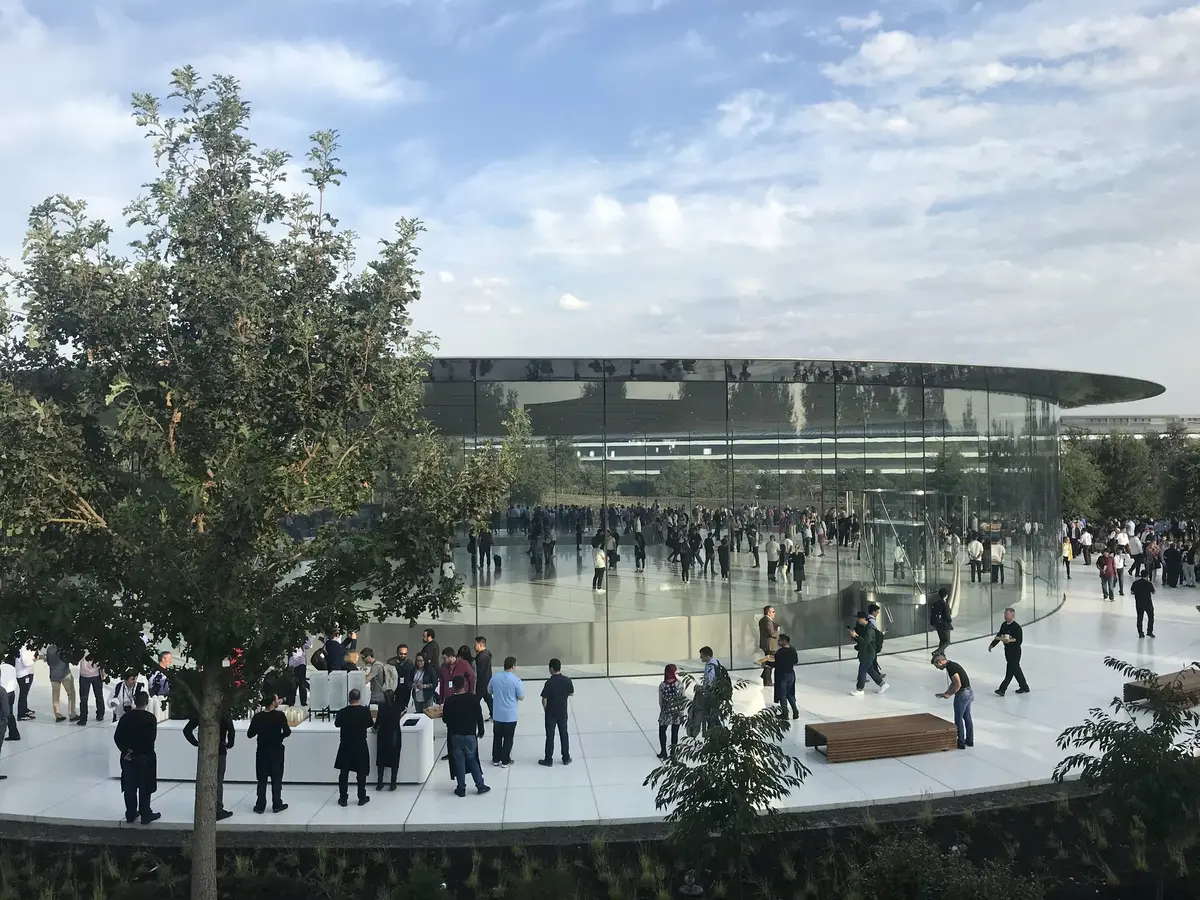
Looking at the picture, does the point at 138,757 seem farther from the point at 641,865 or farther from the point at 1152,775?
the point at 1152,775

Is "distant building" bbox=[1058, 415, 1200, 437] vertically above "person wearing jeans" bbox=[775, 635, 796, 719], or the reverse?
"distant building" bbox=[1058, 415, 1200, 437]

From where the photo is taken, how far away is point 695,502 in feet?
58.0

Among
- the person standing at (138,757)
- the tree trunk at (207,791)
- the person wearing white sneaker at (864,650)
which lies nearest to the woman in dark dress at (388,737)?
the person standing at (138,757)

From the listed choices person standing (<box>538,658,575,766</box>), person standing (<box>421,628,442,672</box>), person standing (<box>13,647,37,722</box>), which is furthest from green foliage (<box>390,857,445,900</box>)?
person standing (<box>13,647,37,722</box>)

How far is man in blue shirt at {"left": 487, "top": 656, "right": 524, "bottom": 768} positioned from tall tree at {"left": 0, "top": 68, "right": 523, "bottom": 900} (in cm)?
362

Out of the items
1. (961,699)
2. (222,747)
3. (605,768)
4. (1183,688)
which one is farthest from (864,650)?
(222,747)

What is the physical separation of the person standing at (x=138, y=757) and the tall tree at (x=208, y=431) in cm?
231

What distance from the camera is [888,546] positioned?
63.8 ft

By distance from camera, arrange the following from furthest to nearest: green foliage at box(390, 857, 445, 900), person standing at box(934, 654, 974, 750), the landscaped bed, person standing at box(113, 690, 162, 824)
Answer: person standing at box(934, 654, 974, 750) < person standing at box(113, 690, 162, 824) < the landscaped bed < green foliage at box(390, 857, 445, 900)

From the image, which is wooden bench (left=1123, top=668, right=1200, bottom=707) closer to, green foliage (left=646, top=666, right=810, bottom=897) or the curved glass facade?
the curved glass facade

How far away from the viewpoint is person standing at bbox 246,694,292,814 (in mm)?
9375

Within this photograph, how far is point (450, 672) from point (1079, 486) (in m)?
43.0

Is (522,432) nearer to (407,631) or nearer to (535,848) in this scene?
(535,848)

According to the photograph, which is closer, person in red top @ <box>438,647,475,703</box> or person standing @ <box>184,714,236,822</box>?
person standing @ <box>184,714,236,822</box>
